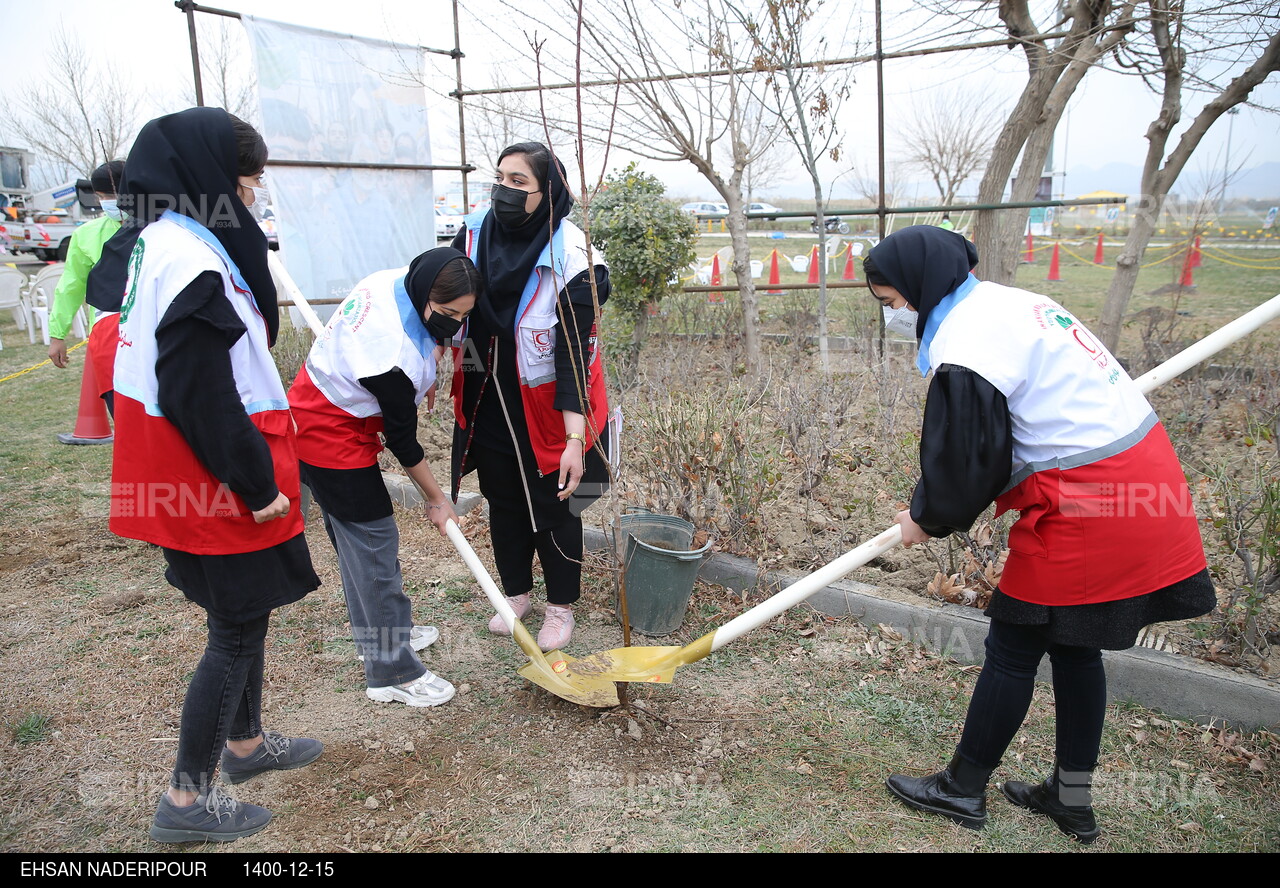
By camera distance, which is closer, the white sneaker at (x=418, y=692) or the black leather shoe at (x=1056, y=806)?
the black leather shoe at (x=1056, y=806)

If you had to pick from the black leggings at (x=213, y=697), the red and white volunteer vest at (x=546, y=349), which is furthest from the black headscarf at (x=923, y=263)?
the black leggings at (x=213, y=697)

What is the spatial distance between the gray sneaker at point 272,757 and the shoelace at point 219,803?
6.6 inches

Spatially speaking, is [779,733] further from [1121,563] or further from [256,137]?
[256,137]

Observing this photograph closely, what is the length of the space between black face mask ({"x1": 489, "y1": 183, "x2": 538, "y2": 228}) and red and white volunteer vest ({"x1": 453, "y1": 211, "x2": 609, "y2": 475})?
0.12 metres

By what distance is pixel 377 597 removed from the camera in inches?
102

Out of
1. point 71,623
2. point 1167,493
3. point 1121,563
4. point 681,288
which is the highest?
point 681,288

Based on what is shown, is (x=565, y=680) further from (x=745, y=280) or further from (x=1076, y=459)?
(x=745, y=280)

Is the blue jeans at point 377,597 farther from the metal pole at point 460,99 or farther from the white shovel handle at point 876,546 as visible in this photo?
the metal pole at point 460,99

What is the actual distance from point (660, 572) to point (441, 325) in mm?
1180

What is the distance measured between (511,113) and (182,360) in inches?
161

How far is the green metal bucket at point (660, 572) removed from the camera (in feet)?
9.60

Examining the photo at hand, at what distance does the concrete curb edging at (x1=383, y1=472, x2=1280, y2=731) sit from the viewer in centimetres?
240

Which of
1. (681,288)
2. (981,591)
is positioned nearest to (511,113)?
(681,288)

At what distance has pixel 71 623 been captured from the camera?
10.3 ft
